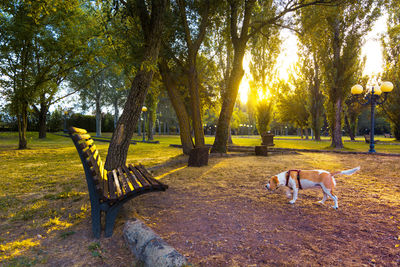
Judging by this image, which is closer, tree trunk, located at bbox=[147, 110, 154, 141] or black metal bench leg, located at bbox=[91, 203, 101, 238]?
black metal bench leg, located at bbox=[91, 203, 101, 238]

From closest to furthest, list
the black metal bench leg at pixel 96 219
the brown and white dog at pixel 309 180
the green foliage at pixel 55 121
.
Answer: the black metal bench leg at pixel 96 219 < the brown and white dog at pixel 309 180 < the green foliage at pixel 55 121

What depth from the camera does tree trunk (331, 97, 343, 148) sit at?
14312mm

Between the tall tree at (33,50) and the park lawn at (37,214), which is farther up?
the tall tree at (33,50)

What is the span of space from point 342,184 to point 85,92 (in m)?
33.8

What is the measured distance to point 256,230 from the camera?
254 cm

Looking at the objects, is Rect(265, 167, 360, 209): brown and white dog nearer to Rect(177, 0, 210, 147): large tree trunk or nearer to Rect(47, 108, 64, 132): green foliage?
Rect(177, 0, 210, 147): large tree trunk

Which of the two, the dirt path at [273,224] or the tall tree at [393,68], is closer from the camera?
the dirt path at [273,224]

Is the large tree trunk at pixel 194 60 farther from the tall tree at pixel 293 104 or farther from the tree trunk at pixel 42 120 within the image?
the tree trunk at pixel 42 120

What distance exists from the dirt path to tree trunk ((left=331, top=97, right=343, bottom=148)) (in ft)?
36.1

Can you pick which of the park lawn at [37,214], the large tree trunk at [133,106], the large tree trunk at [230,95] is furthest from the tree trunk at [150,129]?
the large tree trunk at [133,106]

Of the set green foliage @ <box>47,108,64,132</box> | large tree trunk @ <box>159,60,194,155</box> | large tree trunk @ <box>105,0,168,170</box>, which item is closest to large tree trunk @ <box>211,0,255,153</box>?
large tree trunk @ <box>159,60,194,155</box>

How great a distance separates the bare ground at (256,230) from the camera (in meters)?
1.99

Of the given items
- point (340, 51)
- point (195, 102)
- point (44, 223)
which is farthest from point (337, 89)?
point (44, 223)

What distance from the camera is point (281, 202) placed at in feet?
11.5
